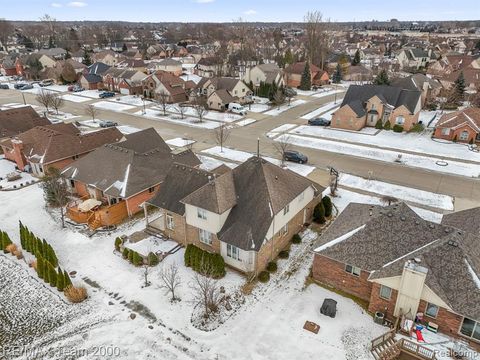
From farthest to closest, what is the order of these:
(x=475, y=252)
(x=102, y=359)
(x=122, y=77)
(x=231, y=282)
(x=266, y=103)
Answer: (x=122, y=77) < (x=266, y=103) < (x=231, y=282) < (x=475, y=252) < (x=102, y=359)

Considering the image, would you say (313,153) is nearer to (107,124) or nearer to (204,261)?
(204,261)

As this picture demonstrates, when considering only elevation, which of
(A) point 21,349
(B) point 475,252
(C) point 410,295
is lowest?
(A) point 21,349

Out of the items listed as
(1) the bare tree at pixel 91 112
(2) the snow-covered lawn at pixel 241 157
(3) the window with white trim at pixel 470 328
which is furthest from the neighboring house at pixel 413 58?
(3) the window with white trim at pixel 470 328

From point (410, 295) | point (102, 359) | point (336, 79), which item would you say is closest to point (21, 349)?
point (102, 359)

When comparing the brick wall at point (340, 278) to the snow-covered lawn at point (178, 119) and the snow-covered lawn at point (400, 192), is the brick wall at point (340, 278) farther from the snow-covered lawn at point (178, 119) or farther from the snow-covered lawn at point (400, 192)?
the snow-covered lawn at point (178, 119)

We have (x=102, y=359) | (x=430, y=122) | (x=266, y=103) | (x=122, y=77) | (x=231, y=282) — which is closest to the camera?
(x=102, y=359)

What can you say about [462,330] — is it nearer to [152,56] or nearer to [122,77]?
[122,77]
